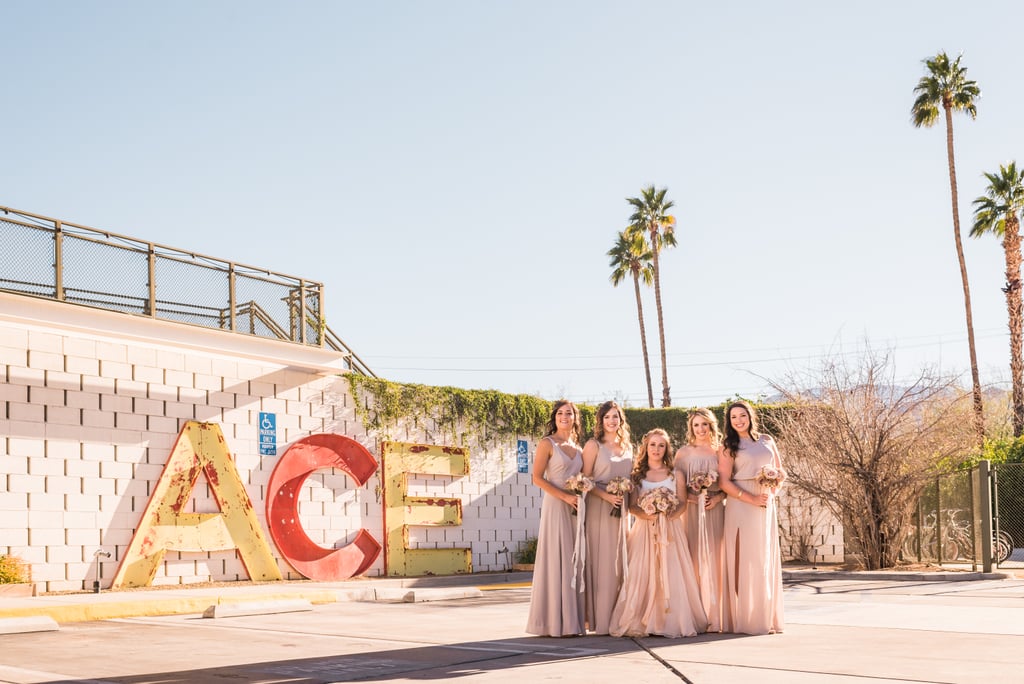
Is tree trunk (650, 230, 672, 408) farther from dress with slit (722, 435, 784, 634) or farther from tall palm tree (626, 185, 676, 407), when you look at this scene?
dress with slit (722, 435, 784, 634)

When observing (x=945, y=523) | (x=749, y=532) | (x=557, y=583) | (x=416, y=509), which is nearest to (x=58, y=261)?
(x=416, y=509)

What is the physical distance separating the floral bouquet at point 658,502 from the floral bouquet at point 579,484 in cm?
48

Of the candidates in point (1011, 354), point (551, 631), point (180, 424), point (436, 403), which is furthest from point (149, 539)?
point (1011, 354)

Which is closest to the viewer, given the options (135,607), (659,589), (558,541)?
(659,589)

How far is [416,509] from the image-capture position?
22.2 metres

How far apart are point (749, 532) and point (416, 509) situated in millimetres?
13311

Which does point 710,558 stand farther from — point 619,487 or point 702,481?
point 619,487

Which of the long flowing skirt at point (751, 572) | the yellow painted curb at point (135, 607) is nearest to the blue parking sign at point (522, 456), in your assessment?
the yellow painted curb at point (135, 607)

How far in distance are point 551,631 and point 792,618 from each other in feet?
9.86

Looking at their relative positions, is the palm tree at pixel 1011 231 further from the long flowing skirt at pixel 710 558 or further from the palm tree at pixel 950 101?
the long flowing skirt at pixel 710 558

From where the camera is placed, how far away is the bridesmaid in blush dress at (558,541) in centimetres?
930

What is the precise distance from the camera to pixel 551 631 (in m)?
9.24

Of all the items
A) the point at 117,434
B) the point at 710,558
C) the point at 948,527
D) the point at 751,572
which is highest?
the point at 117,434

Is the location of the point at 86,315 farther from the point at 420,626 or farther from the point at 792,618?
the point at 792,618
